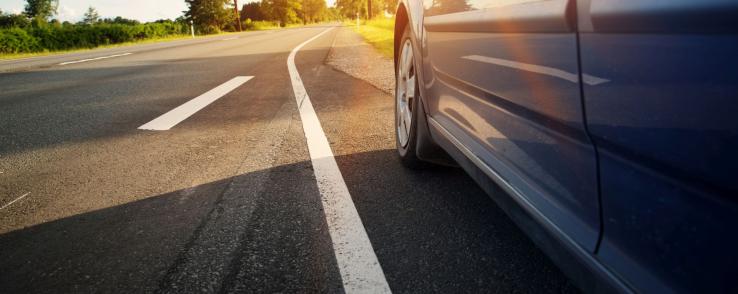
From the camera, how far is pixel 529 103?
1.25 meters

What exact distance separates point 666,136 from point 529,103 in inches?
18.7

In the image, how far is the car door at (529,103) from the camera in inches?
40.4

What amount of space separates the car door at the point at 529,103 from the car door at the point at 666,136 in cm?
5

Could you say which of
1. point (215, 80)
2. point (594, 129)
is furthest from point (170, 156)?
point (215, 80)

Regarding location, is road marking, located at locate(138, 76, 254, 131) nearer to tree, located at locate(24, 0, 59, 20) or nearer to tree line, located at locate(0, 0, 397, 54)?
tree line, located at locate(0, 0, 397, 54)

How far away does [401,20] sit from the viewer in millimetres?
2988

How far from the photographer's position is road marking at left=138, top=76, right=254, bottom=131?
163 inches

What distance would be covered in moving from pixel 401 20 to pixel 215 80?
4.87m

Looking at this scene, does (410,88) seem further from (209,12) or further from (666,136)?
(209,12)

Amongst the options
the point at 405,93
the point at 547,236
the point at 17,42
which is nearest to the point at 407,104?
the point at 405,93

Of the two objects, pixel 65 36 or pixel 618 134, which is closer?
pixel 618 134

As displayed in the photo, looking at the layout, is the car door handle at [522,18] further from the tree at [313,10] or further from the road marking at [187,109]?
the tree at [313,10]

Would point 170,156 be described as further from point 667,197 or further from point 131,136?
point 667,197

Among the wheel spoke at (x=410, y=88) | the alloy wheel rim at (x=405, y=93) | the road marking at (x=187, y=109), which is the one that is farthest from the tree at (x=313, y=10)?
the wheel spoke at (x=410, y=88)
